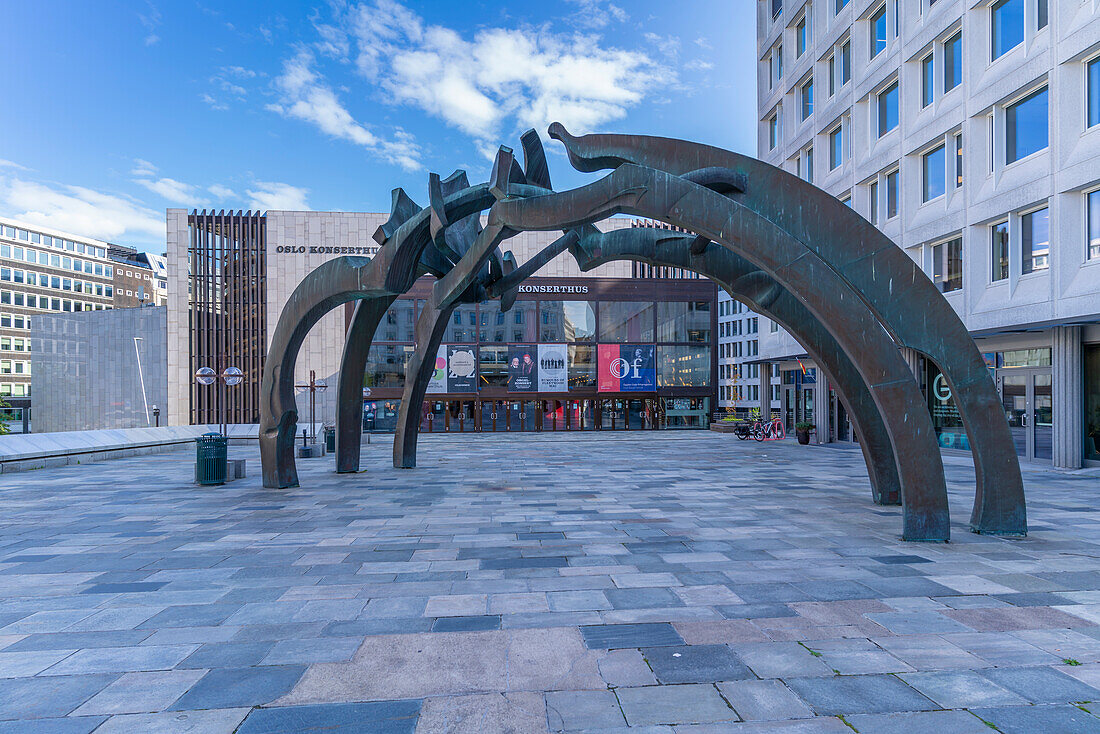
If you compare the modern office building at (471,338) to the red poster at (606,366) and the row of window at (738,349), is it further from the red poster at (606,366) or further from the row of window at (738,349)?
the row of window at (738,349)

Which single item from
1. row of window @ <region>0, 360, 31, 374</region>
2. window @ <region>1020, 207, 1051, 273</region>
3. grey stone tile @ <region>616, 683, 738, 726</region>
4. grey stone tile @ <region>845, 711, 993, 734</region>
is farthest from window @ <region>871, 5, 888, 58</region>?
row of window @ <region>0, 360, 31, 374</region>

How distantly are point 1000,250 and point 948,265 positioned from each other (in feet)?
6.79

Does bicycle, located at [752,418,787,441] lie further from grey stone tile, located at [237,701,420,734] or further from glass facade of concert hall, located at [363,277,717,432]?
grey stone tile, located at [237,701,420,734]

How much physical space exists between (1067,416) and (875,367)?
12.4 meters

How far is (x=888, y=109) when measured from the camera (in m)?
22.4

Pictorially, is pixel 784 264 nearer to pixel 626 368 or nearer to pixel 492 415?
pixel 626 368

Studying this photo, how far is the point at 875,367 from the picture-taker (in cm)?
806

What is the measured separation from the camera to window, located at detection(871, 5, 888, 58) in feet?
74.0

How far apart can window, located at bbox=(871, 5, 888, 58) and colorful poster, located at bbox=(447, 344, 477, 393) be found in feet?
86.1

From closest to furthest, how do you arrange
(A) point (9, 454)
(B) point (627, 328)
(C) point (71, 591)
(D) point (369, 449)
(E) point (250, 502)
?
(C) point (71, 591) < (E) point (250, 502) < (A) point (9, 454) < (D) point (369, 449) < (B) point (627, 328)

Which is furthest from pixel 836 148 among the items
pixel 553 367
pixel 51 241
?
pixel 51 241

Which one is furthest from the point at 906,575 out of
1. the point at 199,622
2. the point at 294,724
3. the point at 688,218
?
the point at 199,622

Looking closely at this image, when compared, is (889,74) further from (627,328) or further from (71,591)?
(71,591)

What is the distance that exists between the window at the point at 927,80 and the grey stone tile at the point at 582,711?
76.4ft
